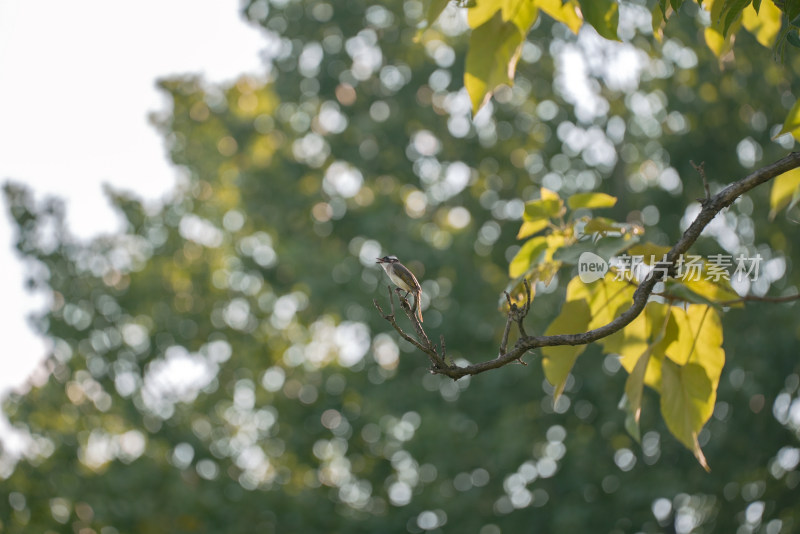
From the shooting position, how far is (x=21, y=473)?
13.2 meters

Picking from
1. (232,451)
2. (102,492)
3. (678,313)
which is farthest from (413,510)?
(678,313)

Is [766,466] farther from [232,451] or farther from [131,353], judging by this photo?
[131,353]

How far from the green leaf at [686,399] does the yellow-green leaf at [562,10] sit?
1.20 meters

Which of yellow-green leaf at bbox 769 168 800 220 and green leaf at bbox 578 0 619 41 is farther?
yellow-green leaf at bbox 769 168 800 220

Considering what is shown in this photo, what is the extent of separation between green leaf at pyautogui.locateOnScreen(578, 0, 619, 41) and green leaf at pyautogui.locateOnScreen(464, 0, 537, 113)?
12.2 inches

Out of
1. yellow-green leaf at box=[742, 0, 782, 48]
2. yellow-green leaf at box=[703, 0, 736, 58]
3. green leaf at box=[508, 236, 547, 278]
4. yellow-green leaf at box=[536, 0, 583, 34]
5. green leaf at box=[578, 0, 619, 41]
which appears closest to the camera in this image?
green leaf at box=[578, 0, 619, 41]

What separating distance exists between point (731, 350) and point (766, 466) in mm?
1570

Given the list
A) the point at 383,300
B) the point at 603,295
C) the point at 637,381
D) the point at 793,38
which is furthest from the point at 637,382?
the point at 383,300

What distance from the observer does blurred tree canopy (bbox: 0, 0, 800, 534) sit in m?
9.88

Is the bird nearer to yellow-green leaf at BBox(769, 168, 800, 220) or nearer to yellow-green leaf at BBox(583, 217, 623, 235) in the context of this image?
yellow-green leaf at BBox(583, 217, 623, 235)

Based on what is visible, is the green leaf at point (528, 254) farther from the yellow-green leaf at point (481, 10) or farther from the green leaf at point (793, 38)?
the green leaf at point (793, 38)

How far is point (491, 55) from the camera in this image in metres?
2.94

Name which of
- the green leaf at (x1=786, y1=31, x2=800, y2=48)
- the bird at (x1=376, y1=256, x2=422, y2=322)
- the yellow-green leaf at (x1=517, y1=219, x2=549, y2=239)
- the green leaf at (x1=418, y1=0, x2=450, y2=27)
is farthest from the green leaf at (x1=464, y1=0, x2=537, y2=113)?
the green leaf at (x1=786, y1=31, x2=800, y2=48)

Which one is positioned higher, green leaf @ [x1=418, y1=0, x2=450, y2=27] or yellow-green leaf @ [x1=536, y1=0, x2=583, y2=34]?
yellow-green leaf @ [x1=536, y1=0, x2=583, y2=34]
